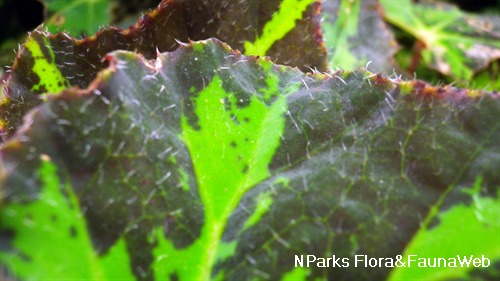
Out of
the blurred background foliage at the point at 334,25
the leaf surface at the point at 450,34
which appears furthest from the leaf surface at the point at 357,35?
the leaf surface at the point at 450,34

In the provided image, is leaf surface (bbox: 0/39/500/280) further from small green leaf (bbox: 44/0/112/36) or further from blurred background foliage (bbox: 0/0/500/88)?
small green leaf (bbox: 44/0/112/36)

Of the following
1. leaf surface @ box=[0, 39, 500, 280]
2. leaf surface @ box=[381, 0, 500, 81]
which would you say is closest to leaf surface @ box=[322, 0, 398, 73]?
leaf surface @ box=[381, 0, 500, 81]

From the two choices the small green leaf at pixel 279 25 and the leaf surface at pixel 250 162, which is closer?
the leaf surface at pixel 250 162

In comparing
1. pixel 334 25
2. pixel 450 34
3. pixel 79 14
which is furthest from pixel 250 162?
pixel 450 34

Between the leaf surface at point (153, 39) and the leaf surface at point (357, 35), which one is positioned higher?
the leaf surface at point (153, 39)

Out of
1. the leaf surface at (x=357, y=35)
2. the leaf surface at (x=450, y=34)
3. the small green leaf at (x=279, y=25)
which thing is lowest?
the leaf surface at (x=450, y=34)

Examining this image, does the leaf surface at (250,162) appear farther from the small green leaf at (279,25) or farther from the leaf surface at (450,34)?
the leaf surface at (450,34)
